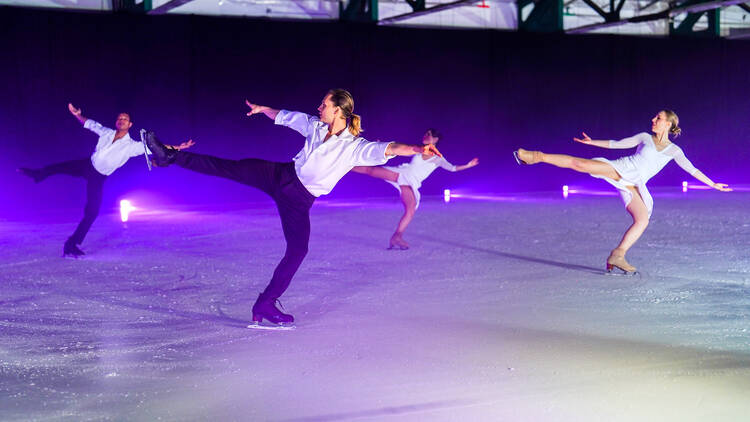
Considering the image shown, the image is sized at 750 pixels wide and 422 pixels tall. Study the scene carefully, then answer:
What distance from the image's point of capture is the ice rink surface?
11.6 feet

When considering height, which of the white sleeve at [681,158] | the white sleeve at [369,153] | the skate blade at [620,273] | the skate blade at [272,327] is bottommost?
the skate blade at [620,273]

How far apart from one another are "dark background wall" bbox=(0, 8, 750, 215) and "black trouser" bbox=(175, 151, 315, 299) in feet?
35.1

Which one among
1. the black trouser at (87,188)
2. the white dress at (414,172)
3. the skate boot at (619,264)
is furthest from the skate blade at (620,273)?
the black trouser at (87,188)

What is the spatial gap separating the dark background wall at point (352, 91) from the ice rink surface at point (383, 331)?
5.30 m

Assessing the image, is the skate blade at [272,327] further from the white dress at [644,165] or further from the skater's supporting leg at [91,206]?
the skater's supporting leg at [91,206]

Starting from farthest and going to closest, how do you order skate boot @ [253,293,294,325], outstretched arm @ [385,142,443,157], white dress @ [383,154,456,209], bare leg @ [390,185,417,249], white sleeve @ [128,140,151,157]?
1. white dress @ [383,154,456,209]
2. bare leg @ [390,185,417,249]
3. white sleeve @ [128,140,151,157]
4. skate boot @ [253,293,294,325]
5. outstretched arm @ [385,142,443,157]

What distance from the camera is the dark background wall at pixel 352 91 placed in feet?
46.8

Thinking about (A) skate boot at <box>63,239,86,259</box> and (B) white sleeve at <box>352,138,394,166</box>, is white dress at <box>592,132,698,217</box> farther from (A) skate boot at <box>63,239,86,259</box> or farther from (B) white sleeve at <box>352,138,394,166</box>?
(A) skate boot at <box>63,239,86,259</box>

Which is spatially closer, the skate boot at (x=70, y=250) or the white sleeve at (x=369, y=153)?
the white sleeve at (x=369, y=153)

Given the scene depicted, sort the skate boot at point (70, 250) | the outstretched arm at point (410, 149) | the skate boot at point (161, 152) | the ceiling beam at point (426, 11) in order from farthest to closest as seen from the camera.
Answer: the ceiling beam at point (426, 11), the skate boot at point (70, 250), the skate boot at point (161, 152), the outstretched arm at point (410, 149)

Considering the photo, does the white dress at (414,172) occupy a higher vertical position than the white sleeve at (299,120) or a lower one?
lower

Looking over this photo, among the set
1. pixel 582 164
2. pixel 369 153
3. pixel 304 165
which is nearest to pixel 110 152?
pixel 304 165

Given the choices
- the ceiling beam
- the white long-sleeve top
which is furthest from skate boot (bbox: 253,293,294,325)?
the ceiling beam

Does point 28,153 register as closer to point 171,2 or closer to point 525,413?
point 171,2
